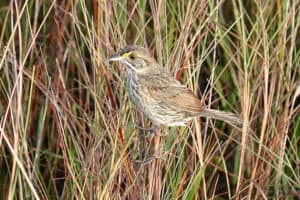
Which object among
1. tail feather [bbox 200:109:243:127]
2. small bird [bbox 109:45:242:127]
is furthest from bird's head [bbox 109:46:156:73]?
tail feather [bbox 200:109:243:127]

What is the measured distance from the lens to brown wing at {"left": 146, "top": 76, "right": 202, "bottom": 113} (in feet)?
11.9

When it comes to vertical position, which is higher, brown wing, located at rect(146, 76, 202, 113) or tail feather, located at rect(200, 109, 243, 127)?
brown wing, located at rect(146, 76, 202, 113)

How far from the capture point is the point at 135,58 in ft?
11.5

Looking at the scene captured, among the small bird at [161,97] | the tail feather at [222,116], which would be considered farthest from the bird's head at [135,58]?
the tail feather at [222,116]

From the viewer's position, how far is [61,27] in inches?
166

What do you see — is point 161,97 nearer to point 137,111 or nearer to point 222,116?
point 137,111

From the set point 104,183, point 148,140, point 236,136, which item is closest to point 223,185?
point 236,136

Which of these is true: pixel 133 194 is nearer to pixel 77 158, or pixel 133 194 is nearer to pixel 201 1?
pixel 77 158

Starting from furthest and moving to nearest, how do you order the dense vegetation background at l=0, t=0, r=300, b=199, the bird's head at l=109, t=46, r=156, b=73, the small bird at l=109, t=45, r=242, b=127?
the small bird at l=109, t=45, r=242, b=127 → the bird's head at l=109, t=46, r=156, b=73 → the dense vegetation background at l=0, t=0, r=300, b=199

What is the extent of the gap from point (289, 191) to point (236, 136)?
0.46 metres

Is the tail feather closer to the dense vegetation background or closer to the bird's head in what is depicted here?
the dense vegetation background

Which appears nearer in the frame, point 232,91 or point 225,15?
point 232,91

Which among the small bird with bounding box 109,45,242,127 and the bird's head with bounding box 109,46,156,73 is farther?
the small bird with bounding box 109,45,242,127

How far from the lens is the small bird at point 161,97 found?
3578mm
